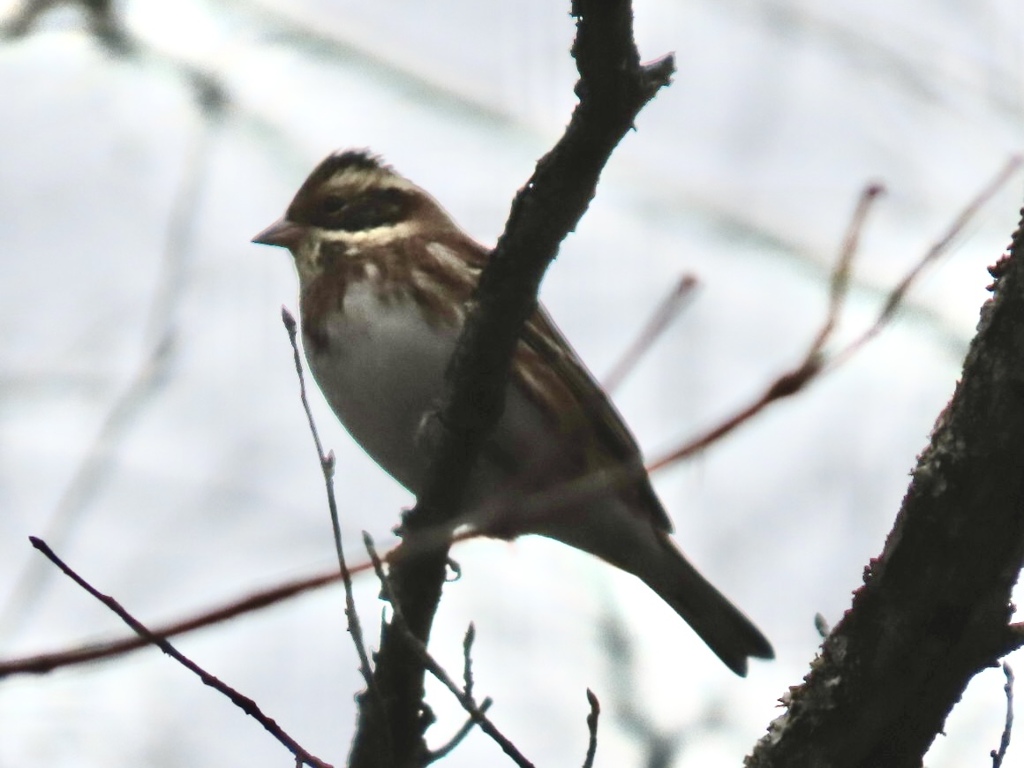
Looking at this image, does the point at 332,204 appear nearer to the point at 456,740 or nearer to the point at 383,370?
the point at 383,370

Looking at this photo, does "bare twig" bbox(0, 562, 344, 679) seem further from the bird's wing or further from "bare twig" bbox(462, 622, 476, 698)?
the bird's wing

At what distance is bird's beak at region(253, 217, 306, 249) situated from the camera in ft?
17.9

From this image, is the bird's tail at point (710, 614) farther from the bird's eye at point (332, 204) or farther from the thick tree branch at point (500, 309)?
the bird's eye at point (332, 204)

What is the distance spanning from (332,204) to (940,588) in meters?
3.27

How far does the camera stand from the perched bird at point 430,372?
4.75 meters

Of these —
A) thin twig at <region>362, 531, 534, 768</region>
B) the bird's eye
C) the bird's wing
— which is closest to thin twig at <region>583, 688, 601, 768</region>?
thin twig at <region>362, 531, 534, 768</region>

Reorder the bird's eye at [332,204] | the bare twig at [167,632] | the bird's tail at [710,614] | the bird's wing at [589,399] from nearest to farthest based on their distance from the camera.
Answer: the bare twig at [167,632]
the bird's wing at [589,399]
the bird's tail at [710,614]
the bird's eye at [332,204]

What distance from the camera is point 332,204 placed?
5.57m

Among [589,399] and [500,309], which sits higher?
[589,399]

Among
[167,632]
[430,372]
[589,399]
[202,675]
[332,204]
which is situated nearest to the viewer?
[167,632]

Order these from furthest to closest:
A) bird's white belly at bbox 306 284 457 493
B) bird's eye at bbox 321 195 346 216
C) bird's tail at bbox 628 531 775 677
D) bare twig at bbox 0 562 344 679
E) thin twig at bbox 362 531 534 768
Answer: bird's eye at bbox 321 195 346 216 < bird's tail at bbox 628 531 775 677 < bird's white belly at bbox 306 284 457 493 < thin twig at bbox 362 531 534 768 < bare twig at bbox 0 562 344 679

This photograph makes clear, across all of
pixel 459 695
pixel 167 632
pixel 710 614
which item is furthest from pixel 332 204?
pixel 167 632

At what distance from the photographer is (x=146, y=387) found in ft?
14.0

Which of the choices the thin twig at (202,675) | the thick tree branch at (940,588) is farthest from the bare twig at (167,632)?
the thick tree branch at (940,588)
